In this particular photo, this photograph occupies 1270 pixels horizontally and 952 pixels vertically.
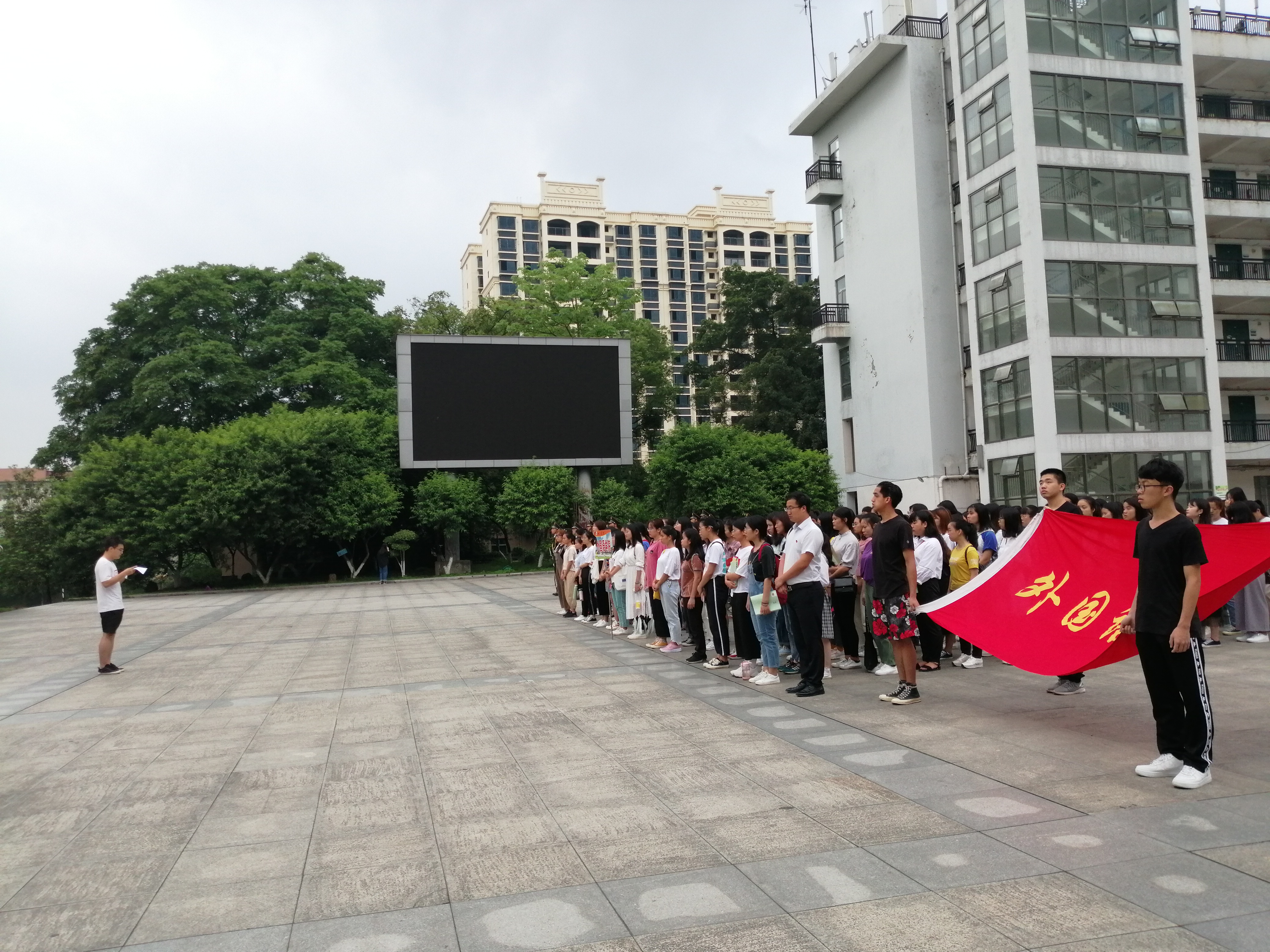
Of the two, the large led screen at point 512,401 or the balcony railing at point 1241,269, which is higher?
the balcony railing at point 1241,269

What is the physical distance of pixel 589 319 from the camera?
47781mm

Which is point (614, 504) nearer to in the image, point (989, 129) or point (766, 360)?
point (766, 360)

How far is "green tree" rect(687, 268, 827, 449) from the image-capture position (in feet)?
146

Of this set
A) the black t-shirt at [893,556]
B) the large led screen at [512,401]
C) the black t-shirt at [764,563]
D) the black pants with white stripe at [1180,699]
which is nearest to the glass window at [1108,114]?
the large led screen at [512,401]

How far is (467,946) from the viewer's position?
3572mm

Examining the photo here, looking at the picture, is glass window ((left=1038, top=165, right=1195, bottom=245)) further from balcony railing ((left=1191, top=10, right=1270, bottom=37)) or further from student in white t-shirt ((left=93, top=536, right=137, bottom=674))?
student in white t-shirt ((left=93, top=536, right=137, bottom=674))

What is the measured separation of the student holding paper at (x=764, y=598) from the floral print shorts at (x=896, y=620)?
3.26 ft

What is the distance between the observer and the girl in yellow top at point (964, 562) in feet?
31.5

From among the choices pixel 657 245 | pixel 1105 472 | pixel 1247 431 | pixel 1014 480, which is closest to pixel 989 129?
pixel 1014 480

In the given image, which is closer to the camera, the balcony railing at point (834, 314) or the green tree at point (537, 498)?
the green tree at point (537, 498)

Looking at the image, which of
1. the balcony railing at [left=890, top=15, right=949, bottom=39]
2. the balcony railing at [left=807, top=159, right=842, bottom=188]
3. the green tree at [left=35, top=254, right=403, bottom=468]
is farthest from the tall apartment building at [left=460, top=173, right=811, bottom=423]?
the balcony railing at [left=890, top=15, right=949, bottom=39]

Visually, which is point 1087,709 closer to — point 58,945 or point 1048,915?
point 1048,915

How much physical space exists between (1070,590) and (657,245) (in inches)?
3695

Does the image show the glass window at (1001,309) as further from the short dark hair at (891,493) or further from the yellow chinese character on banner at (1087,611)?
the yellow chinese character on banner at (1087,611)
